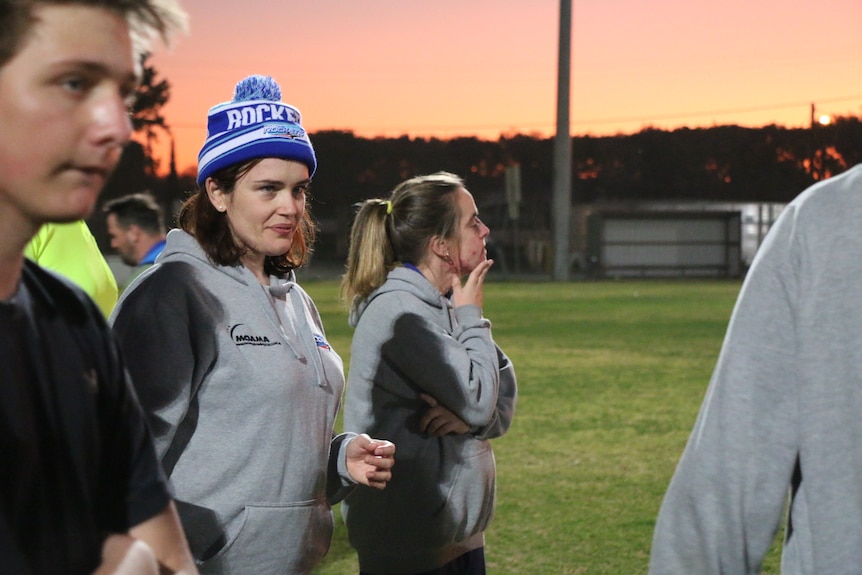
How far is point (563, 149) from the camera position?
44438mm

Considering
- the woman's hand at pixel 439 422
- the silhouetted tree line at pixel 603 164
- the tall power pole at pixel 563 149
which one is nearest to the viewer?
the woman's hand at pixel 439 422

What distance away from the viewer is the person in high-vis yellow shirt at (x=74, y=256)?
3462mm

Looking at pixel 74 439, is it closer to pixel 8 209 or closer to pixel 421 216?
pixel 8 209

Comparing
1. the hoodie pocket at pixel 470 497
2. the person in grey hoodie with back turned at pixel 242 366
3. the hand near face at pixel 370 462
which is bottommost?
the hoodie pocket at pixel 470 497

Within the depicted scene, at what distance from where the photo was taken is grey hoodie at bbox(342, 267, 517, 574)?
376 cm

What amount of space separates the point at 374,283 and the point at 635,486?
4.19 m

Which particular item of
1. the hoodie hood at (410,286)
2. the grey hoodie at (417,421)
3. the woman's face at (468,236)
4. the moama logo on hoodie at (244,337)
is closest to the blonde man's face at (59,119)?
the moama logo on hoodie at (244,337)

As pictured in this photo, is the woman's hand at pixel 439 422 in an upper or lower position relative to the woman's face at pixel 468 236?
lower

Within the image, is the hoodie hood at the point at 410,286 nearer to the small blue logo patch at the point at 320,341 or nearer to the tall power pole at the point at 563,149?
the small blue logo patch at the point at 320,341

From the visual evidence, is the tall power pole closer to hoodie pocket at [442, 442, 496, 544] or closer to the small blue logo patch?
hoodie pocket at [442, 442, 496, 544]

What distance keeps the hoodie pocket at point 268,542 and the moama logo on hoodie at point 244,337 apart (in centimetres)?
40

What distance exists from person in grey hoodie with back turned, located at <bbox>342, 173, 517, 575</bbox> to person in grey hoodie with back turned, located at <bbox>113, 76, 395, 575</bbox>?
2.62ft

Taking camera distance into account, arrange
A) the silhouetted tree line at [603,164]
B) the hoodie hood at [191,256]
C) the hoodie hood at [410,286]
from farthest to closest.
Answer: the silhouetted tree line at [603,164]
the hoodie hood at [410,286]
the hoodie hood at [191,256]

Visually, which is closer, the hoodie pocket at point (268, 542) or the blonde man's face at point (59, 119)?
the blonde man's face at point (59, 119)
